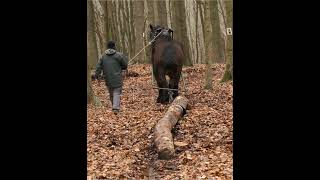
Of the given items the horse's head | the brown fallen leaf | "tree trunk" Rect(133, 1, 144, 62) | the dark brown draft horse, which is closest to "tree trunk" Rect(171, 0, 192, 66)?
"tree trunk" Rect(133, 1, 144, 62)

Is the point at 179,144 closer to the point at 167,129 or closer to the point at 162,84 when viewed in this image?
the point at 167,129

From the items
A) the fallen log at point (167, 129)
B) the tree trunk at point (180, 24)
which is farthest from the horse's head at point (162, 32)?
the tree trunk at point (180, 24)

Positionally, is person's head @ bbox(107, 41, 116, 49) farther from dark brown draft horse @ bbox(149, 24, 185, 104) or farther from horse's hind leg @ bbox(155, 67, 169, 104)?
horse's hind leg @ bbox(155, 67, 169, 104)

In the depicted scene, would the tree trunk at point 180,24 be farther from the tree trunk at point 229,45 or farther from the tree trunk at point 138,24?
the tree trunk at point 229,45

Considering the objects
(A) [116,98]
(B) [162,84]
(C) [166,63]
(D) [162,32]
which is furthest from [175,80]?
(A) [116,98]

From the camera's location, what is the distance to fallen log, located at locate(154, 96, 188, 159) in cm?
945

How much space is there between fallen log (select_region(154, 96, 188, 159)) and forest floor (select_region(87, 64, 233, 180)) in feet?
0.53

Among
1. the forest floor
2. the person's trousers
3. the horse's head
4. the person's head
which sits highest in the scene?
the horse's head

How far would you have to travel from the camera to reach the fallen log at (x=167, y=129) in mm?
9453

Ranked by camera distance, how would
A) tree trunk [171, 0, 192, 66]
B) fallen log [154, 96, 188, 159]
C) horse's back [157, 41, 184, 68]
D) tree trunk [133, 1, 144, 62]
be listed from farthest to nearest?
tree trunk [133, 1, 144, 62] → tree trunk [171, 0, 192, 66] → horse's back [157, 41, 184, 68] → fallen log [154, 96, 188, 159]
